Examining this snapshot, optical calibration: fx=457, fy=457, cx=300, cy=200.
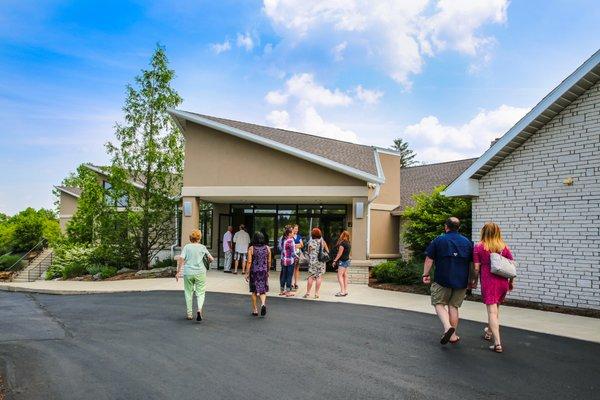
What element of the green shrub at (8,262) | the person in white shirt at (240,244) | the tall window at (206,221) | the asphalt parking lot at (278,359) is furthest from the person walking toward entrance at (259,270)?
the green shrub at (8,262)

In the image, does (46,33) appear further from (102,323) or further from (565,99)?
(565,99)

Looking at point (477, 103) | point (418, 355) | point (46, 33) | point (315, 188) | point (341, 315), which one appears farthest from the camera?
point (477, 103)

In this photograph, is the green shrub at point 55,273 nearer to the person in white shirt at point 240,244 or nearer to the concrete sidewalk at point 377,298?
the concrete sidewalk at point 377,298

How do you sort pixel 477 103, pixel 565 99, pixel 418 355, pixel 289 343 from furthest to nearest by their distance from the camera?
pixel 477 103 < pixel 565 99 < pixel 289 343 < pixel 418 355

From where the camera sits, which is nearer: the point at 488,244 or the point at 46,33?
the point at 488,244

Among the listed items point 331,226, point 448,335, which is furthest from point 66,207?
point 448,335

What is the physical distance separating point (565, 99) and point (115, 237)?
1614cm

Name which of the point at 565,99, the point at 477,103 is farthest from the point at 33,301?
the point at 477,103

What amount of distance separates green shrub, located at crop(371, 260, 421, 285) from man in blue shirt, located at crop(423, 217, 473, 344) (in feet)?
23.0

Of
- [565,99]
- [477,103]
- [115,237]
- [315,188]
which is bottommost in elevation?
[115,237]

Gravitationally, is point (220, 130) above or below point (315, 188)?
above

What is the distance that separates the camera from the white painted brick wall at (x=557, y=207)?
979cm

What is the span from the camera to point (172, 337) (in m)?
7.27

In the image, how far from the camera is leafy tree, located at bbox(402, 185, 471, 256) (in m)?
13.8
